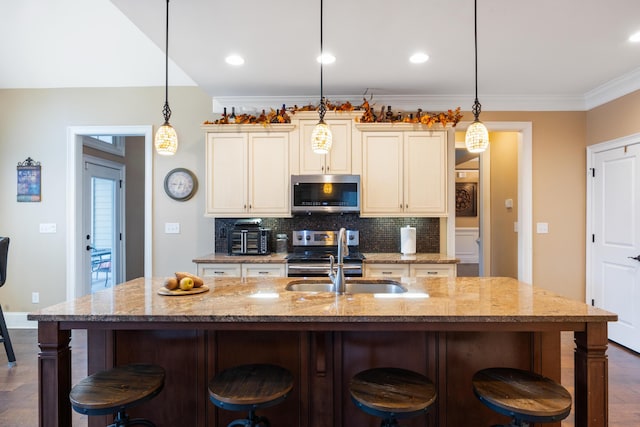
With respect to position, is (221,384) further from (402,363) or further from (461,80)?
(461,80)

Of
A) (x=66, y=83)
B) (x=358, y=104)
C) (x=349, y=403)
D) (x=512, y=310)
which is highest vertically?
(x=66, y=83)

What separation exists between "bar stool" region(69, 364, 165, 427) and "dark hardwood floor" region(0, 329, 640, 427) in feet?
3.64

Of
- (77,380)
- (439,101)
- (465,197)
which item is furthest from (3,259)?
(465,197)

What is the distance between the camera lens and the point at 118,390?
1469 mm

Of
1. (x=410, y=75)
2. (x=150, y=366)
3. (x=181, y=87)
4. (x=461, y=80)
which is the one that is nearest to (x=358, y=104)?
(x=410, y=75)

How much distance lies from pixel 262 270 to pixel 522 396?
8.29 feet

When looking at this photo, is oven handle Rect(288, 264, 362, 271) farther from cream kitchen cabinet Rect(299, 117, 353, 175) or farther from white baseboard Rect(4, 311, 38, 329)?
white baseboard Rect(4, 311, 38, 329)

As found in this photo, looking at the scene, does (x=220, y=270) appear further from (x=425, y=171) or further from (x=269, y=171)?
(x=425, y=171)

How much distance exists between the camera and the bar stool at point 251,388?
4.59 ft

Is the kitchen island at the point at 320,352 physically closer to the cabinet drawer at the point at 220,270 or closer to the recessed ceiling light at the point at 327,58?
the cabinet drawer at the point at 220,270

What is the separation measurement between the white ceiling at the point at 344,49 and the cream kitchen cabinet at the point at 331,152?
0.39 m

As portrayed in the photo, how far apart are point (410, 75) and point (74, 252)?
4.13 meters

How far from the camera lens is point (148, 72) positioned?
156 inches

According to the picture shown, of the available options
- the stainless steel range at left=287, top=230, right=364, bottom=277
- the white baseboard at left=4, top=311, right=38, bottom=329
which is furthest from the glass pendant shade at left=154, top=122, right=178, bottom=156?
the white baseboard at left=4, top=311, right=38, bottom=329
